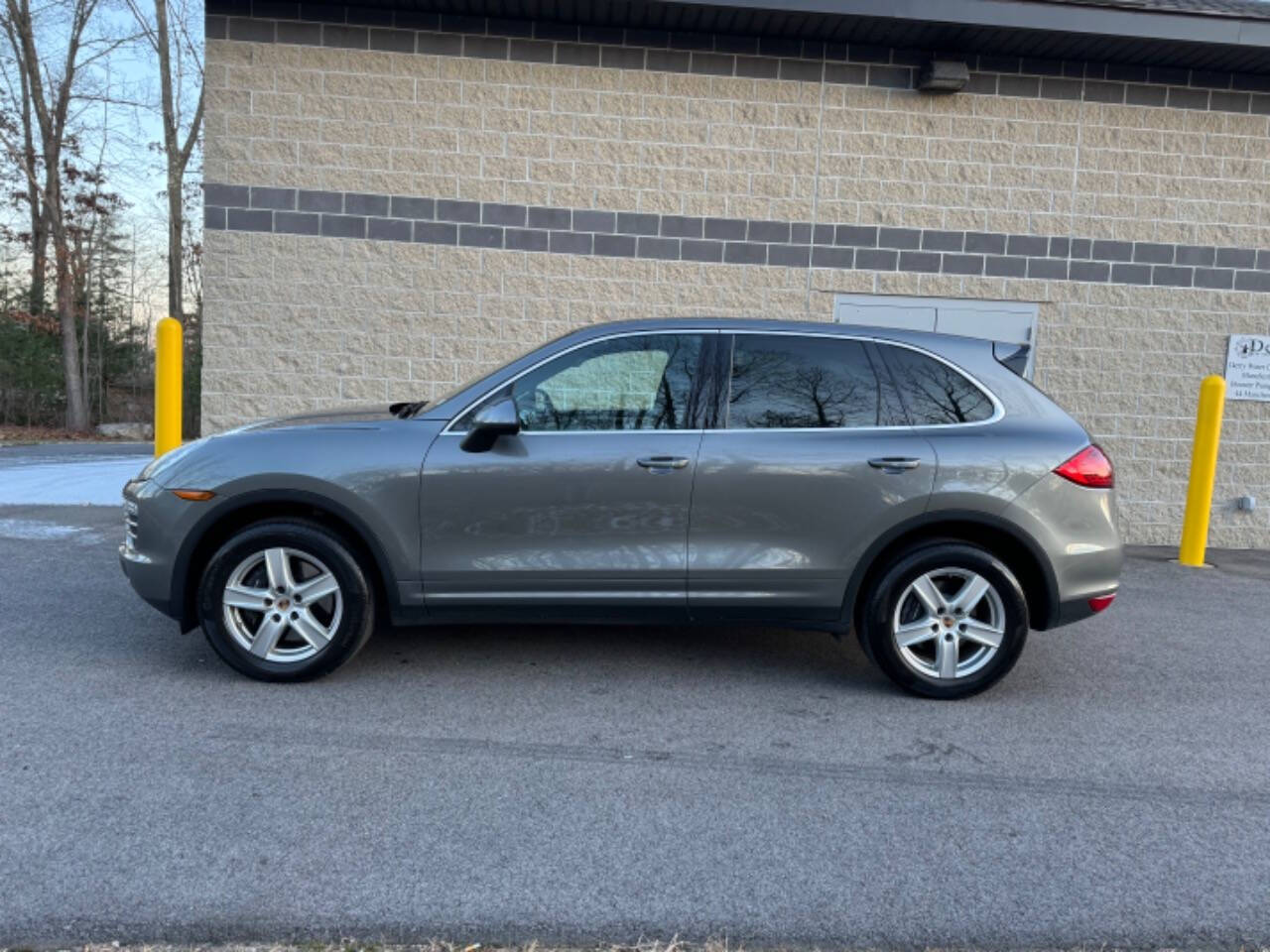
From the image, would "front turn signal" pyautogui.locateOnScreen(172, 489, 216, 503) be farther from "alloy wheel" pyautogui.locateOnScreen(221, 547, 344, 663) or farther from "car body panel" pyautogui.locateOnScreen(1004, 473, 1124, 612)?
"car body panel" pyautogui.locateOnScreen(1004, 473, 1124, 612)

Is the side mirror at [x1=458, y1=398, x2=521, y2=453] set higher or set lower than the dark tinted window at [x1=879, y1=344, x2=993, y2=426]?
lower

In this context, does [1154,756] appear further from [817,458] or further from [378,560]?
[378,560]

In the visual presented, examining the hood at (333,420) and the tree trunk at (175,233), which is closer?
the hood at (333,420)

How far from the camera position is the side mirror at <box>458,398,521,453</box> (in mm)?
4668

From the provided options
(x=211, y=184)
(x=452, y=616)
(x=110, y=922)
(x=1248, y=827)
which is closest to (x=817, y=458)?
(x=452, y=616)

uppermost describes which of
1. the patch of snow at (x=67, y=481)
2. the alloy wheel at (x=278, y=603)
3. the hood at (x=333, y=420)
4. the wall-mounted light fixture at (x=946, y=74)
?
the wall-mounted light fixture at (x=946, y=74)

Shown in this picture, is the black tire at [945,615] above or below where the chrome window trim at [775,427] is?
below

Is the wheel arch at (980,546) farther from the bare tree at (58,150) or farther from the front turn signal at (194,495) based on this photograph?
the bare tree at (58,150)

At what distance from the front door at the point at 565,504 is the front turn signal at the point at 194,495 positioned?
1.00 metres

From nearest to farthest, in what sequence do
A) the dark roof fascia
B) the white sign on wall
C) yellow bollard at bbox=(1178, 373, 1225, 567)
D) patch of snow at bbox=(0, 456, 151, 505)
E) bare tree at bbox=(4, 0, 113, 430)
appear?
the dark roof fascia
yellow bollard at bbox=(1178, 373, 1225, 567)
the white sign on wall
patch of snow at bbox=(0, 456, 151, 505)
bare tree at bbox=(4, 0, 113, 430)

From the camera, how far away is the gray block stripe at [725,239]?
29.4 ft

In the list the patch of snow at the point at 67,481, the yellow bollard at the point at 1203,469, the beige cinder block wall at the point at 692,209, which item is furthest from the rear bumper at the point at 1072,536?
the patch of snow at the point at 67,481

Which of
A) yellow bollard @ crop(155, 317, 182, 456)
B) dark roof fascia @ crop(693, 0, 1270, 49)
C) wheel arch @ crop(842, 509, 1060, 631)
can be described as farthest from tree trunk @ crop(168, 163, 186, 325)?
wheel arch @ crop(842, 509, 1060, 631)

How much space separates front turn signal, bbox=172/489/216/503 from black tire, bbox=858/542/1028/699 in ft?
10.3
